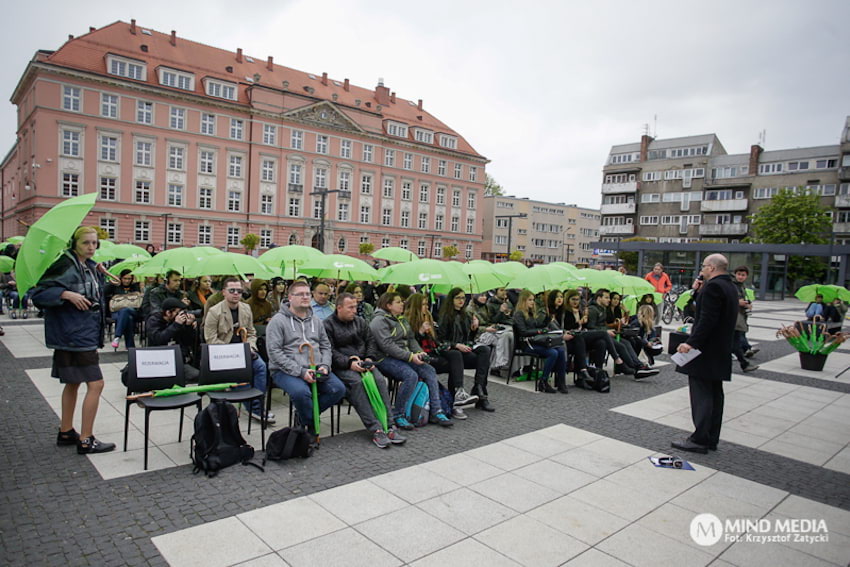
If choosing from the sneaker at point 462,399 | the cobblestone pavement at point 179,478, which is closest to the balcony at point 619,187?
the cobblestone pavement at point 179,478

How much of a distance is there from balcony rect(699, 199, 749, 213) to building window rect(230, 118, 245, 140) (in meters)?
56.2

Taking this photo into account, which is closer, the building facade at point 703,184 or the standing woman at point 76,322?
the standing woman at point 76,322

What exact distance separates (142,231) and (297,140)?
1765cm

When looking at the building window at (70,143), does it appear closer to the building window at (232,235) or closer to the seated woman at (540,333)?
the building window at (232,235)

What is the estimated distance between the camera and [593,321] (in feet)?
32.0

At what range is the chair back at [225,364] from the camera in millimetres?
5688

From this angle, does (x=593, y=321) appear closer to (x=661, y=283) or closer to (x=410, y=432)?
(x=410, y=432)

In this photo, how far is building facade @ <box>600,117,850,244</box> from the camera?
62.6 metres

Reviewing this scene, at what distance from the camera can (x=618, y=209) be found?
76.3m

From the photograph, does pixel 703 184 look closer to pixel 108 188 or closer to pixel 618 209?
pixel 618 209

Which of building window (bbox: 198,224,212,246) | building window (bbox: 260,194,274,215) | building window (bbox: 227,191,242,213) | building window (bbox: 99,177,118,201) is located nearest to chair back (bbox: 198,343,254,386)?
building window (bbox: 99,177,118,201)

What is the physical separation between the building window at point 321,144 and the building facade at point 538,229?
3036cm

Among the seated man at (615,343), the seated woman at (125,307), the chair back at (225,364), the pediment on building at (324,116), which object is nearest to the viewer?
the chair back at (225,364)

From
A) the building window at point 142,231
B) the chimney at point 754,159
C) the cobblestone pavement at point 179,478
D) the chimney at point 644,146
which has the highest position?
the chimney at point 644,146
